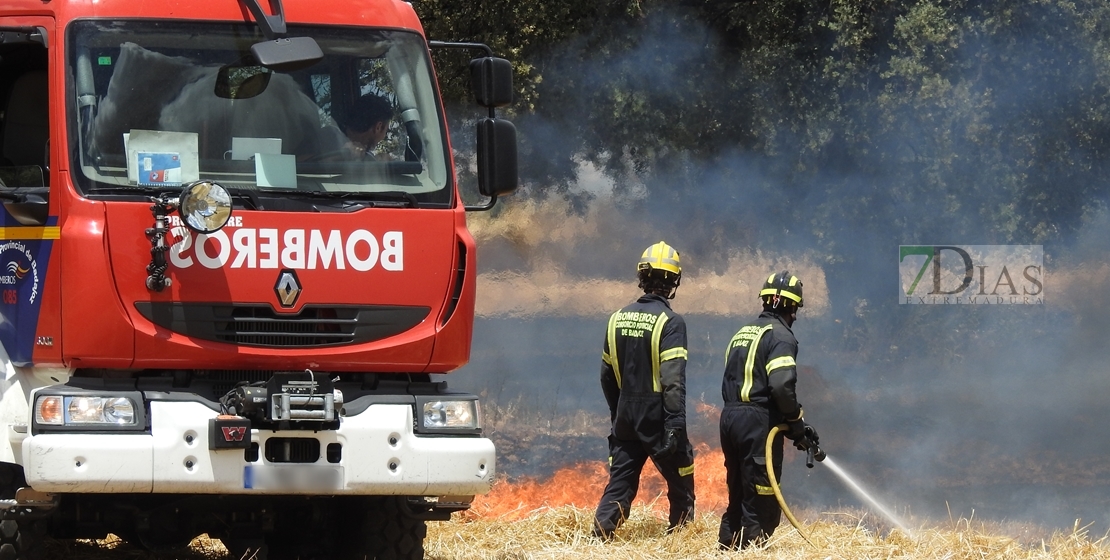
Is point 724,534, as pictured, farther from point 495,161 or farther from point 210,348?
point 210,348

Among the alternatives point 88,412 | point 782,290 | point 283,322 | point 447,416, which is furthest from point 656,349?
point 88,412

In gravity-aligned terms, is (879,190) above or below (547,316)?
above

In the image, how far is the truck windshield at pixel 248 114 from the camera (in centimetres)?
595

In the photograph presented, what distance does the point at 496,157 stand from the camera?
22.1 ft

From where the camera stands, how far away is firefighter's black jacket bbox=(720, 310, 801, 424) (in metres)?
7.91

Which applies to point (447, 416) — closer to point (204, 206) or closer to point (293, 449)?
point (293, 449)

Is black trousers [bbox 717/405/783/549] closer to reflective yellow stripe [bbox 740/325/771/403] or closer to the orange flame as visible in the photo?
reflective yellow stripe [bbox 740/325/771/403]

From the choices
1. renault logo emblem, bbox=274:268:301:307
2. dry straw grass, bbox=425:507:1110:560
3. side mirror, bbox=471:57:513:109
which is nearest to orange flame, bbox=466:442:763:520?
dry straw grass, bbox=425:507:1110:560

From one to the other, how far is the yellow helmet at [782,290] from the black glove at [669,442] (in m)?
0.94

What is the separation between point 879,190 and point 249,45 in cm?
1137

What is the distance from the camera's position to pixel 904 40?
15.1 metres

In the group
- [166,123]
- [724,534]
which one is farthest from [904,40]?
[166,123]

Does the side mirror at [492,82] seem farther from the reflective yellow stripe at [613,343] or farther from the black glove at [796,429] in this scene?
the black glove at [796,429]

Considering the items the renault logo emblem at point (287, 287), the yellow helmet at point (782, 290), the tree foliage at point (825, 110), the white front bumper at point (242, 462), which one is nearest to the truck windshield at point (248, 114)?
the renault logo emblem at point (287, 287)
